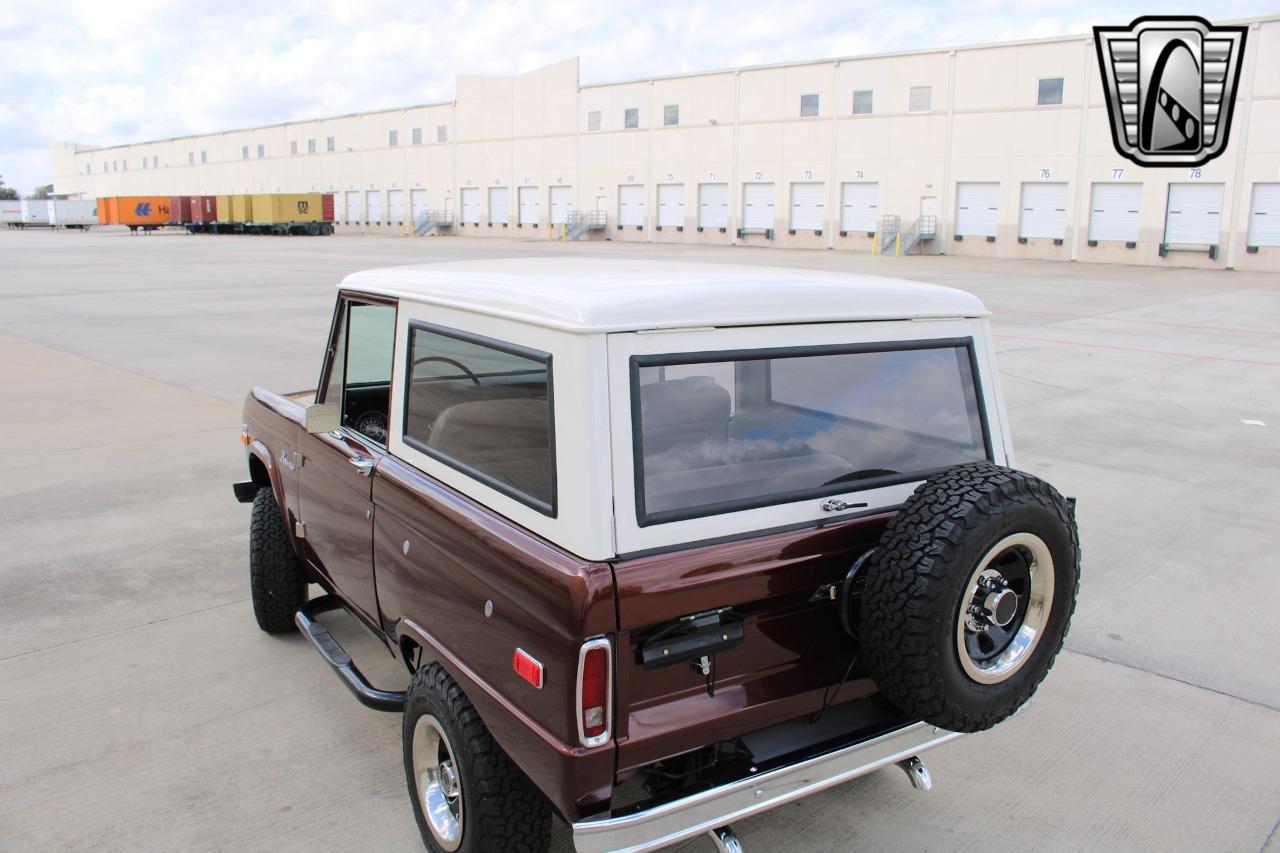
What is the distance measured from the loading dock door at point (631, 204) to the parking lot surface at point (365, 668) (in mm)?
45343

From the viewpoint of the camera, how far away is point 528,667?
249cm

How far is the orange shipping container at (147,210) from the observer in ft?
234

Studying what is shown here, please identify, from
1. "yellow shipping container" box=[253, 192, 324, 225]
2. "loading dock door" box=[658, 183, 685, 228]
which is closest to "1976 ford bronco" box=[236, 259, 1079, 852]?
"loading dock door" box=[658, 183, 685, 228]

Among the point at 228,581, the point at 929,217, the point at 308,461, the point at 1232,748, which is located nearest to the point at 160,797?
the point at 308,461

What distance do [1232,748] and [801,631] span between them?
85.1 inches

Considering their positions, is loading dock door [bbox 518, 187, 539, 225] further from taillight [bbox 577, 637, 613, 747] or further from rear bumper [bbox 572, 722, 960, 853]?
taillight [bbox 577, 637, 613, 747]

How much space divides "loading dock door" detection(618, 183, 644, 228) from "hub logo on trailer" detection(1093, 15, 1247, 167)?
24.6 meters

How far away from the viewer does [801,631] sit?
2746 millimetres

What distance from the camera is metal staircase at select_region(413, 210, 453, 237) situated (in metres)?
64.6

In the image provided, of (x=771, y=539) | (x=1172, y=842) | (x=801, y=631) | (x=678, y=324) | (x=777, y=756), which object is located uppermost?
(x=678, y=324)

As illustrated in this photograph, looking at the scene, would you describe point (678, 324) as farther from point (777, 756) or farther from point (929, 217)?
point (929, 217)

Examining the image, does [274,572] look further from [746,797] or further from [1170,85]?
[1170,85]

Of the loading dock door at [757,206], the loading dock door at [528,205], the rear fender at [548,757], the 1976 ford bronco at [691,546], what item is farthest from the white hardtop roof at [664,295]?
the loading dock door at [528,205]

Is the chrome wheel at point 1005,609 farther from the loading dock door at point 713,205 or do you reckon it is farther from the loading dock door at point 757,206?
the loading dock door at point 713,205
